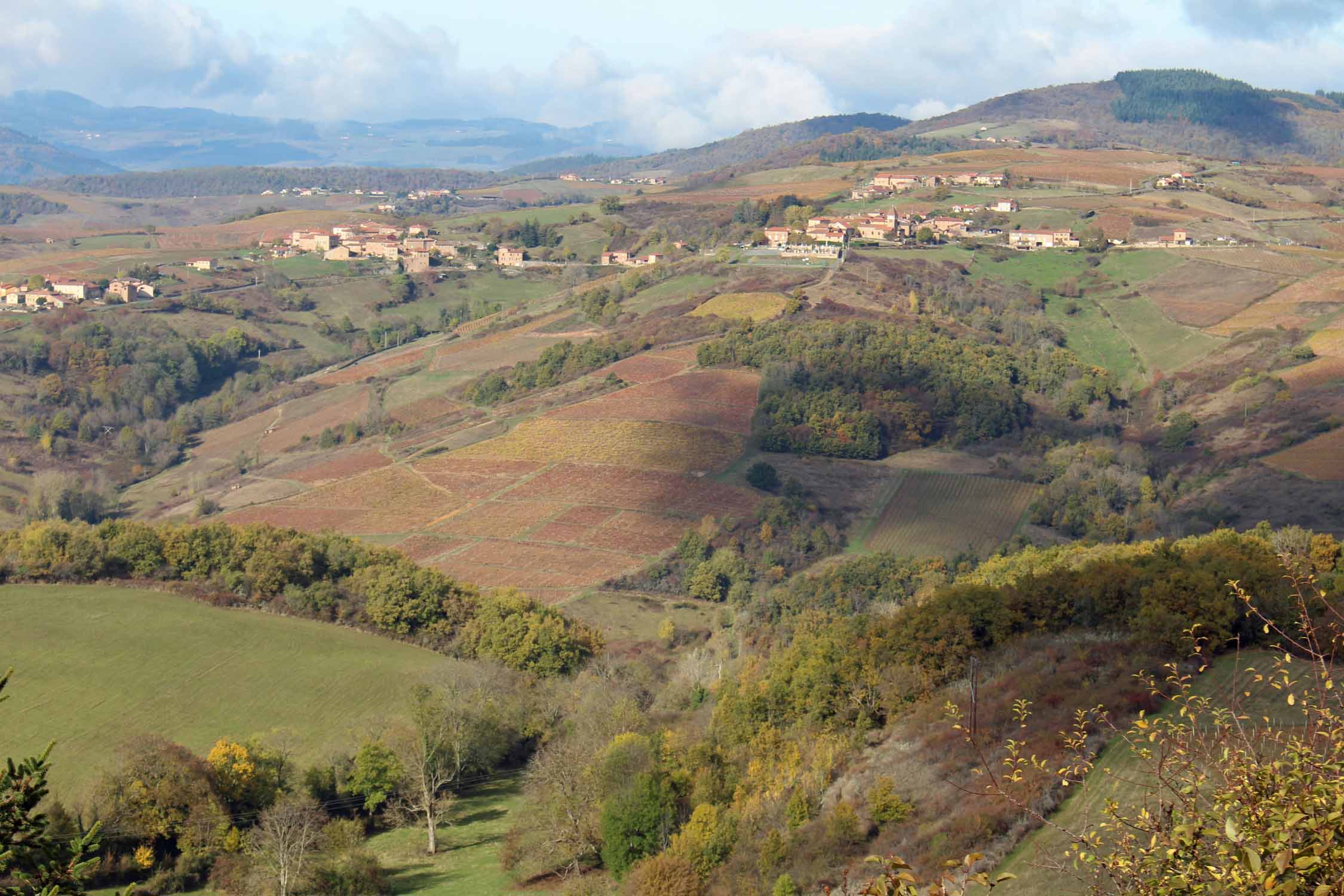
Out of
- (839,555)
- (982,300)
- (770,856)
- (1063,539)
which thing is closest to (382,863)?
(770,856)

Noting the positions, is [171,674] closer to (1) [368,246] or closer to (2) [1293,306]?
(2) [1293,306]

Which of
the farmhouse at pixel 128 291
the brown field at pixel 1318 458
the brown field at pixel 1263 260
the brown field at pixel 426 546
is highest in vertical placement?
the brown field at pixel 1263 260

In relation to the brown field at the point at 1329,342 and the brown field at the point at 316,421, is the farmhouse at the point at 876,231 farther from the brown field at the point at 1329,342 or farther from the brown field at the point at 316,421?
the brown field at the point at 316,421

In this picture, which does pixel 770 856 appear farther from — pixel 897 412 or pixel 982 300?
pixel 982 300

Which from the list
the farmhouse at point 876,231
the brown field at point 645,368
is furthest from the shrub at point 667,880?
the farmhouse at point 876,231

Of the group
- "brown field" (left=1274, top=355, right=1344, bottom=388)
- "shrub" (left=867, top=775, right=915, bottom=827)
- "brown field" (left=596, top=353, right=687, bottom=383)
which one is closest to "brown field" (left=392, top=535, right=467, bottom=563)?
"brown field" (left=596, top=353, right=687, bottom=383)

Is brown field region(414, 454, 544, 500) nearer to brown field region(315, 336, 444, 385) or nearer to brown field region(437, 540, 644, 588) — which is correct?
brown field region(437, 540, 644, 588)

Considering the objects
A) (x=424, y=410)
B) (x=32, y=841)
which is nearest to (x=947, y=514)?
(x=424, y=410)
